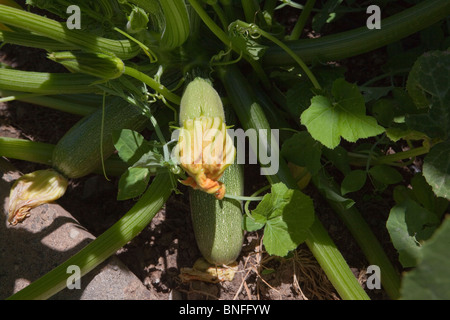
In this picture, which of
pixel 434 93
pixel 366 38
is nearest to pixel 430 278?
pixel 434 93

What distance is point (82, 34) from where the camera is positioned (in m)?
1.40

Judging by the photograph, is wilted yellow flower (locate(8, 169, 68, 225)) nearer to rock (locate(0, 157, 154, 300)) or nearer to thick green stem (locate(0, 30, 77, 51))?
rock (locate(0, 157, 154, 300))

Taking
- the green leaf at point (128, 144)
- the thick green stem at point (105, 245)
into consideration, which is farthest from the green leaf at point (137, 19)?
the thick green stem at point (105, 245)

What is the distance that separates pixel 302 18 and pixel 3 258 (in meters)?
1.36

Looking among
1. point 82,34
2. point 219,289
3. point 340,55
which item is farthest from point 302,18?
point 219,289

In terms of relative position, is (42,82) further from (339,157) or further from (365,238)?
(365,238)

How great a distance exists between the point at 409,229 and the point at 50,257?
118 centimetres

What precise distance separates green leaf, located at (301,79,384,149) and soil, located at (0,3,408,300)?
0.52 metres

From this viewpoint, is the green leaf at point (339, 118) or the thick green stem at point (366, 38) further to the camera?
the thick green stem at point (366, 38)

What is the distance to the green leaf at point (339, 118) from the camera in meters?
1.39

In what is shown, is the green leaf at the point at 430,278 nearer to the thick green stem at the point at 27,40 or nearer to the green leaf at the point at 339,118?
the green leaf at the point at 339,118

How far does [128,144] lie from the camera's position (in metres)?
1.55

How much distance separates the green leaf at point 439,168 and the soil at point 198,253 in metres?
0.45

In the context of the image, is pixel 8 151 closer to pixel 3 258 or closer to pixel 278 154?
pixel 3 258
